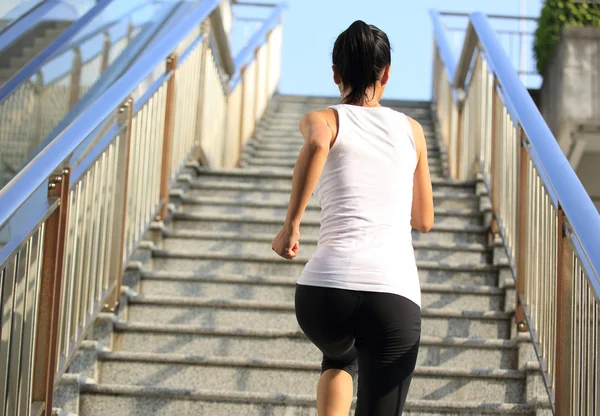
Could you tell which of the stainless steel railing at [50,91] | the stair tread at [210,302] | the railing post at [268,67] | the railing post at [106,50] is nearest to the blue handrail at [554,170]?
the stair tread at [210,302]

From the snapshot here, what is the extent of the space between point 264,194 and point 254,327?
59.6 inches

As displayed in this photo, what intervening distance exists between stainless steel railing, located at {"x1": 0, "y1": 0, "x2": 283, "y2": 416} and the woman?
2.74 ft

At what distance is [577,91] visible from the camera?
847 centimetres

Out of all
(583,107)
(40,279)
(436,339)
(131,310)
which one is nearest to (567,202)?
(436,339)

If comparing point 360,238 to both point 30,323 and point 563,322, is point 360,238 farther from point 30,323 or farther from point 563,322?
point 30,323

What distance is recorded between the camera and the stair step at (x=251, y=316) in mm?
4211

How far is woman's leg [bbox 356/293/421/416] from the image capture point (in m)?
2.21

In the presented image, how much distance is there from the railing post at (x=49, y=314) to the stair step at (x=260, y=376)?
824 mm

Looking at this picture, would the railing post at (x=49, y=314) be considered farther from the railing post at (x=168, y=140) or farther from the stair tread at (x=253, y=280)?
the railing post at (x=168, y=140)

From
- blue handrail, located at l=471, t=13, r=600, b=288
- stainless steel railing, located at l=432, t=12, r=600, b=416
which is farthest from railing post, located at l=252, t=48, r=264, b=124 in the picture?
blue handrail, located at l=471, t=13, r=600, b=288

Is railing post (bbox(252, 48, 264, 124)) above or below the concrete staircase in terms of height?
above

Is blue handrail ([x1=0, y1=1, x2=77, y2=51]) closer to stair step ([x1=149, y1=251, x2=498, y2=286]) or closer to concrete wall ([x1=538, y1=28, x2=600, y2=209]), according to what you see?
stair step ([x1=149, y1=251, x2=498, y2=286])

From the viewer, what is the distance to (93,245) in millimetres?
3771

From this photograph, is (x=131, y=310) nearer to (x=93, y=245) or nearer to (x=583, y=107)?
(x=93, y=245)
